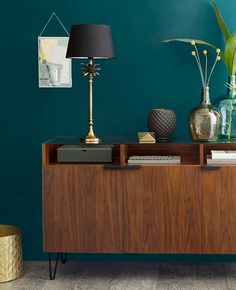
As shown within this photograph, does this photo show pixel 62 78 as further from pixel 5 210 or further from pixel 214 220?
pixel 214 220

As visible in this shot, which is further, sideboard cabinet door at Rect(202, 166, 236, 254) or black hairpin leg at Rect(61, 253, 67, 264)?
black hairpin leg at Rect(61, 253, 67, 264)

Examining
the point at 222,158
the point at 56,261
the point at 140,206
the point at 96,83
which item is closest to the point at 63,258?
the point at 56,261

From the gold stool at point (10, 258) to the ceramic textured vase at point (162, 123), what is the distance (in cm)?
80

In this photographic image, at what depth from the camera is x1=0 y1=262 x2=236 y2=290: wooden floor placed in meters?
3.24

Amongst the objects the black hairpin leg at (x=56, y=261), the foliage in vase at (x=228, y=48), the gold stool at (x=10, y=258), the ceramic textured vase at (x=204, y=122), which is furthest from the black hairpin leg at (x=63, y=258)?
the foliage in vase at (x=228, y=48)

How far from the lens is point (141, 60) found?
11.7 ft

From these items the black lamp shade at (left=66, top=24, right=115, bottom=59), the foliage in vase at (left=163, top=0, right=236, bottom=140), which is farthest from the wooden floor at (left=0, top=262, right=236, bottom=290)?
the black lamp shade at (left=66, top=24, right=115, bottom=59)

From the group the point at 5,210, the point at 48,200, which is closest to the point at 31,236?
the point at 5,210

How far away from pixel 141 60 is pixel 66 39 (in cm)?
38

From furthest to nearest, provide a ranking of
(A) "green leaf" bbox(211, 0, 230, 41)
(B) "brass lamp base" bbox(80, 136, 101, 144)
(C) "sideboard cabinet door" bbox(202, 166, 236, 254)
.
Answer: (A) "green leaf" bbox(211, 0, 230, 41)
(B) "brass lamp base" bbox(80, 136, 101, 144)
(C) "sideboard cabinet door" bbox(202, 166, 236, 254)

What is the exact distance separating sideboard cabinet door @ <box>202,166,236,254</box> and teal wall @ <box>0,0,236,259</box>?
0.46 meters

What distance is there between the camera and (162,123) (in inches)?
131

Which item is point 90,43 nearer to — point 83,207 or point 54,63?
point 54,63

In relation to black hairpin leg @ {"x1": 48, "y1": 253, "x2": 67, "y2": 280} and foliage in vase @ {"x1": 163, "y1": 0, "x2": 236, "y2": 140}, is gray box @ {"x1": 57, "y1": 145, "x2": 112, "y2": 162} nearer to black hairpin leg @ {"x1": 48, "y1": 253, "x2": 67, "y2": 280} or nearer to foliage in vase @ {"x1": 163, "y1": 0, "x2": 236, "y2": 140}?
black hairpin leg @ {"x1": 48, "y1": 253, "x2": 67, "y2": 280}
